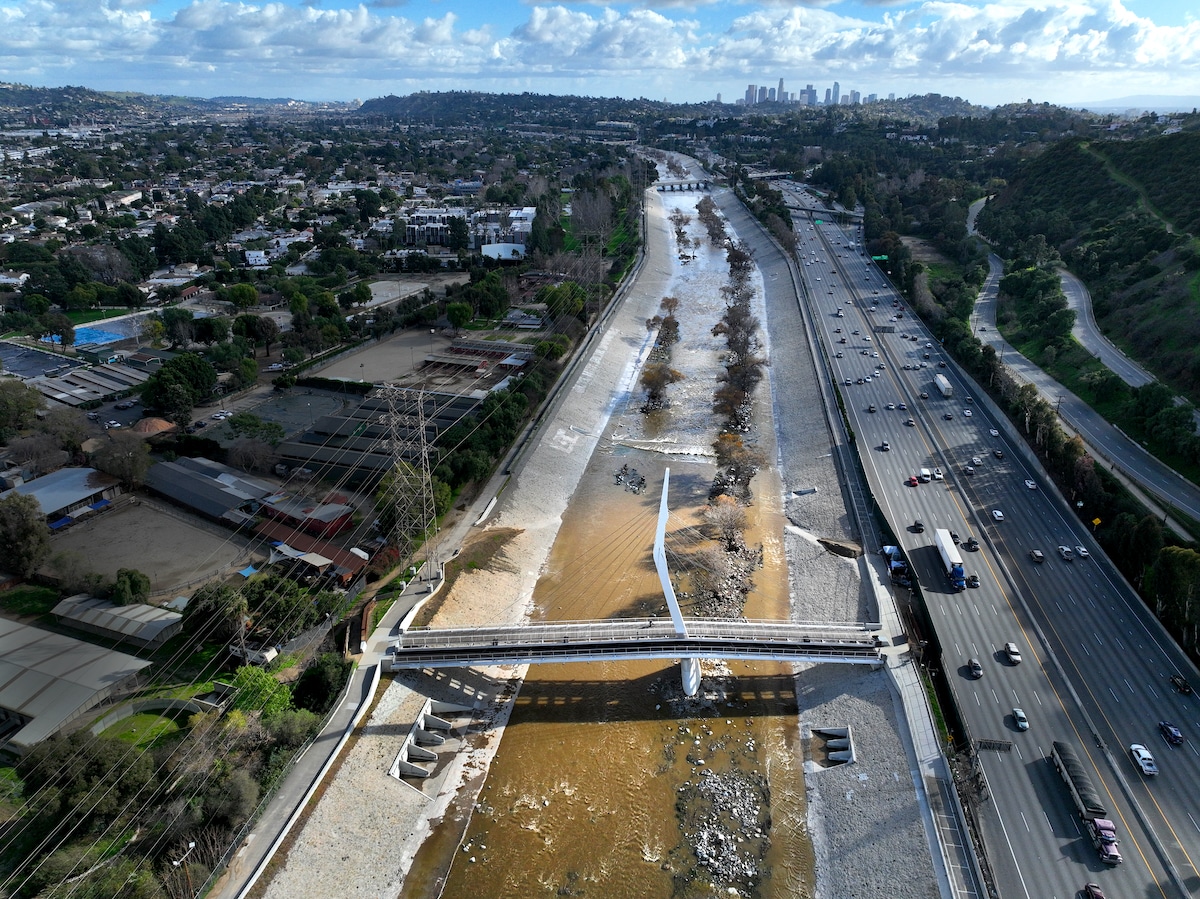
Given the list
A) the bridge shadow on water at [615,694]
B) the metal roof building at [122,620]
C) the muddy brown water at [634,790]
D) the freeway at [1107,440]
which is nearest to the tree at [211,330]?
the metal roof building at [122,620]

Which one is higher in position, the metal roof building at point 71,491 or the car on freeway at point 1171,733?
the car on freeway at point 1171,733

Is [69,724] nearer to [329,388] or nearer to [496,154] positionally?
[329,388]

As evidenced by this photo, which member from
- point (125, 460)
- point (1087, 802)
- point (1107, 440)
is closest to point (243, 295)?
point (125, 460)

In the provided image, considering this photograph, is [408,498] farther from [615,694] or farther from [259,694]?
[615,694]

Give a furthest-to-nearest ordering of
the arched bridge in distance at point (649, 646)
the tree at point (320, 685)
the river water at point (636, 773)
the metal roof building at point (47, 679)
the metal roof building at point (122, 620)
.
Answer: the metal roof building at point (122, 620), the arched bridge in distance at point (649, 646), the tree at point (320, 685), the metal roof building at point (47, 679), the river water at point (636, 773)

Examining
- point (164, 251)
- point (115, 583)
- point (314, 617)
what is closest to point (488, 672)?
point (314, 617)

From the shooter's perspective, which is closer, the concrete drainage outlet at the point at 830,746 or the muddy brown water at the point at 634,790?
the muddy brown water at the point at 634,790

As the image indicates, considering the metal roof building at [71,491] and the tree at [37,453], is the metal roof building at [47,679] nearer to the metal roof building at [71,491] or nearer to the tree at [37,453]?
the metal roof building at [71,491]
